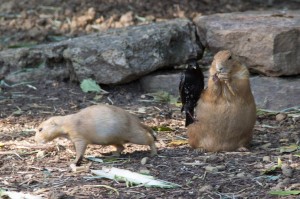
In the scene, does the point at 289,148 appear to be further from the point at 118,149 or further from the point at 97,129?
the point at 97,129

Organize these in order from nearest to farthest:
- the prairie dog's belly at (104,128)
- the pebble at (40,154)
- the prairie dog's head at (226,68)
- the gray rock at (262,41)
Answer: the prairie dog's belly at (104,128), the prairie dog's head at (226,68), the pebble at (40,154), the gray rock at (262,41)

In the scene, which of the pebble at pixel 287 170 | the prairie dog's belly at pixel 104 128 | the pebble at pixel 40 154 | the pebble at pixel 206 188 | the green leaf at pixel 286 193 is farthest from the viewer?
the pebble at pixel 40 154

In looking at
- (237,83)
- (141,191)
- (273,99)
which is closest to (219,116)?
(237,83)

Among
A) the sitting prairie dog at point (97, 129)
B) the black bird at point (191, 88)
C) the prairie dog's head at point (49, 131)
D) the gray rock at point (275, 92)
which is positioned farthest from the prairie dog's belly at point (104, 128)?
the gray rock at point (275, 92)

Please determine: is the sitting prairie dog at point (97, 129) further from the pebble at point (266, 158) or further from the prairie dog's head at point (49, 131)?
the pebble at point (266, 158)

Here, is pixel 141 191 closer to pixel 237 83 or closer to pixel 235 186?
pixel 235 186

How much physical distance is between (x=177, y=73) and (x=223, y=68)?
2.43m

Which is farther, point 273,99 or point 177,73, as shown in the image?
point 177,73

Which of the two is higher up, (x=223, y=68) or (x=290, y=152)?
(x=223, y=68)

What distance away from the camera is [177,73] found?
8148mm

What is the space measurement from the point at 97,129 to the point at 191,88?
0.86 metres

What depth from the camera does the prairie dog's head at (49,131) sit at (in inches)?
227

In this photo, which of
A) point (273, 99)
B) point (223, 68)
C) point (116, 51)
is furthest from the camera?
point (116, 51)

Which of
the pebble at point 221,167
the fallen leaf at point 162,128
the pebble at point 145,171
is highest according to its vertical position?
the pebble at point 221,167
